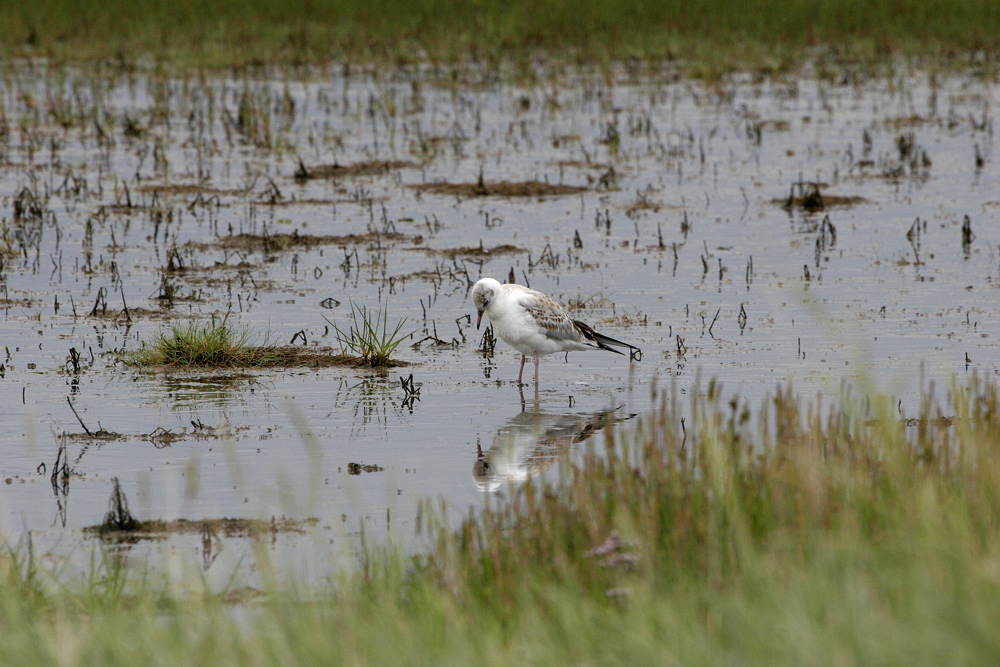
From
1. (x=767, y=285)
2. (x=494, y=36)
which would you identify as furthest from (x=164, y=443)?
(x=494, y=36)

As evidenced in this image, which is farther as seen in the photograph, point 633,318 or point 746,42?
point 746,42

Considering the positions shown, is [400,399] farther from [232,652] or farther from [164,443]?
[232,652]

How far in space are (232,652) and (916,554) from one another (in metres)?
2.38

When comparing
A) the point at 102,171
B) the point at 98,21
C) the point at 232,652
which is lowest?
the point at 232,652

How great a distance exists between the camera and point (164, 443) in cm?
899

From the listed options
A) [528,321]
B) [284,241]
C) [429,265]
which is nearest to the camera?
[528,321]

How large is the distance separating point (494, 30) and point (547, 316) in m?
23.4

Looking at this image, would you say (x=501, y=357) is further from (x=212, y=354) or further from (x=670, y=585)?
(x=670, y=585)

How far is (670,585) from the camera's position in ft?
17.8

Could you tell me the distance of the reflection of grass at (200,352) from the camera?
10992mm

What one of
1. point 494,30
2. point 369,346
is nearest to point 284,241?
point 369,346

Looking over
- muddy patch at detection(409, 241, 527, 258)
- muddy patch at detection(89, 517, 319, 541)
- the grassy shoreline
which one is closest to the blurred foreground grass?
muddy patch at detection(89, 517, 319, 541)

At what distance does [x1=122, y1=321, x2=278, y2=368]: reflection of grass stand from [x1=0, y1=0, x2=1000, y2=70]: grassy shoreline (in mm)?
19533

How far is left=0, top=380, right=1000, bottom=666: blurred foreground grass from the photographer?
448 cm
